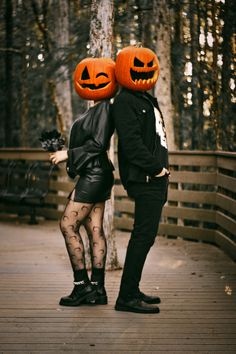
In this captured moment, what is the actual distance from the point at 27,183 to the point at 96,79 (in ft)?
22.0

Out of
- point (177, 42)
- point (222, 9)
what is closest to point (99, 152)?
point (222, 9)

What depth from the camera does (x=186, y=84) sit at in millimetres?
12500

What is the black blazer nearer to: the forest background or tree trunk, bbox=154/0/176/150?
the forest background

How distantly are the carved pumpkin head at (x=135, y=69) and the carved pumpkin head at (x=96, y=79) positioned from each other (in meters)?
0.14

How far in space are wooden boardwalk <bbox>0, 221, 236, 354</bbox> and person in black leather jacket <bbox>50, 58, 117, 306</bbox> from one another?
19 centimetres

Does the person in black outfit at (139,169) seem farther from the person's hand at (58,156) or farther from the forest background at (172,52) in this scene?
the forest background at (172,52)

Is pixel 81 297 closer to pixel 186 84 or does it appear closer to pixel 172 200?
pixel 172 200

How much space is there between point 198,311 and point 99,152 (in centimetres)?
133

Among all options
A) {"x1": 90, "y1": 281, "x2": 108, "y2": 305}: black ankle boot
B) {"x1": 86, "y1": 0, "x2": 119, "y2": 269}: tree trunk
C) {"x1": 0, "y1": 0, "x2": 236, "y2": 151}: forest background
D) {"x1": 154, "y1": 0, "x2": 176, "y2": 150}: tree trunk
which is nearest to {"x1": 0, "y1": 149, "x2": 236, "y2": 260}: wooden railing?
{"x1": 154, "y1": 0, "x2": 176, "y2": 150}: tree trunk

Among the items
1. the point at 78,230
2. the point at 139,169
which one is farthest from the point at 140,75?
the point at 78,230

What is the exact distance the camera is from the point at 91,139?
17.4ft

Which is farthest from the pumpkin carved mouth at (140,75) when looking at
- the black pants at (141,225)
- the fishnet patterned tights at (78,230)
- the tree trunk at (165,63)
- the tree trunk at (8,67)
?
the tree trunk at (8,67)

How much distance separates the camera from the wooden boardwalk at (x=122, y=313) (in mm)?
4332

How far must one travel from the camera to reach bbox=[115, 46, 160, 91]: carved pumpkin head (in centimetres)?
518
